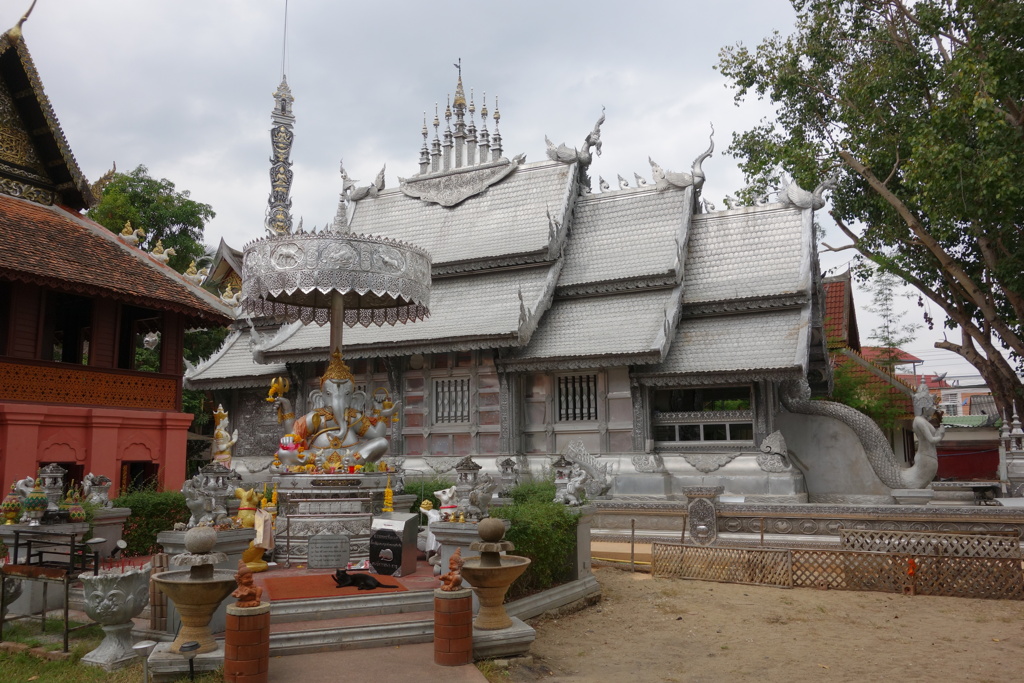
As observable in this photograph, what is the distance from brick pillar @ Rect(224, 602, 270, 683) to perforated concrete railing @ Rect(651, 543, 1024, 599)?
770 centimetres

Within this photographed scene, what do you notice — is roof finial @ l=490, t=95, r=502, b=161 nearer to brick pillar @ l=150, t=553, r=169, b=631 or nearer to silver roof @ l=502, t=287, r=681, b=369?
silver roof @ l=502, t=287, r=681, b=369

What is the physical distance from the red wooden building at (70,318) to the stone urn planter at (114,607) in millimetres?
7651

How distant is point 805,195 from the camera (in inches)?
762

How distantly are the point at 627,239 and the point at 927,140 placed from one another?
280 inches

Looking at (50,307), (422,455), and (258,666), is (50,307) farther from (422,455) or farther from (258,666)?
(258,666)

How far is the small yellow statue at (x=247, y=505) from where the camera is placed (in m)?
10.3

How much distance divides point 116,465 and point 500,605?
10201mm

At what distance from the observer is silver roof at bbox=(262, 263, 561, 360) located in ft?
59.8

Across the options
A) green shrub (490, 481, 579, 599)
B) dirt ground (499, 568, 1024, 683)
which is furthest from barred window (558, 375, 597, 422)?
green shrub (490, 481, 579, 599)

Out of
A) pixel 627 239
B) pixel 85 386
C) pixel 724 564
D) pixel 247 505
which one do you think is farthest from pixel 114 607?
pixel 627 239

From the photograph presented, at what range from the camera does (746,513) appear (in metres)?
13.6

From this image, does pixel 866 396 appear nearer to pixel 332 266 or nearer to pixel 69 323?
pixel 332 266

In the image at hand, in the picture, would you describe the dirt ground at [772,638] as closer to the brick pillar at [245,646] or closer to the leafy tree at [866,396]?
the brick pillar at [245,646]

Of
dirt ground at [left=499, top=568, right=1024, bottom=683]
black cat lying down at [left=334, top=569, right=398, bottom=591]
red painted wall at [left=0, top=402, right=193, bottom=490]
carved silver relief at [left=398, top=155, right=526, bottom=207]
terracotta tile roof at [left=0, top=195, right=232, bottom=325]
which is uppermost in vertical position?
carved silver relief at [left=398, top=155, right=526, bottom=207]
